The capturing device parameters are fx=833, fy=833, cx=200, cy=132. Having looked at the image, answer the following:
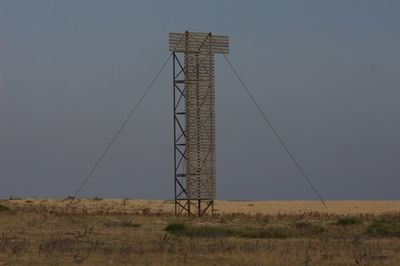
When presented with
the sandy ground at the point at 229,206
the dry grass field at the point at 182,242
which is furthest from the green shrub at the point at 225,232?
the sandy ground at the point at 229,206

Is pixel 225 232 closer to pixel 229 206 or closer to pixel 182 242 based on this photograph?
pixel 182 242

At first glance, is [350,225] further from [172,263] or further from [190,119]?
[172,263]

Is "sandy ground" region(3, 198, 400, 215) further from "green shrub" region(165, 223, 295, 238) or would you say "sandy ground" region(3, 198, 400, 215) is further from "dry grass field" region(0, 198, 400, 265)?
"green shrub" region(165, 223, 295, 238)

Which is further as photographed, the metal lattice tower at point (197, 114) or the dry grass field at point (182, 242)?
the metal lattice tower at point (197, 114)

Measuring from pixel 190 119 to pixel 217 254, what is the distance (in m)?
22.4

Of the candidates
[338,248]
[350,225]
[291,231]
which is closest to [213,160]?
[350,225]

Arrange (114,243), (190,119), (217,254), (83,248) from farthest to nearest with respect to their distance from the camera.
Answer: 1. (190,119)
2. (114,243)
3. (83,248)
4. (217,254)

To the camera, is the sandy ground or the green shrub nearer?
the green shrub

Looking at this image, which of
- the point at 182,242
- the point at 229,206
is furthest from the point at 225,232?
the point at 229,206

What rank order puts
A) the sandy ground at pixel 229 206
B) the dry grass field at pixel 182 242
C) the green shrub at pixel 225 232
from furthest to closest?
the sandy ground at pixel 229 206 < the green shrub at pixel 225 232 < the dry grass field at pixel 182 242

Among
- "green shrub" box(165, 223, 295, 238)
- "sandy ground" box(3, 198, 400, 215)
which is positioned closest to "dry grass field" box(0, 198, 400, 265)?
"green shrub" box(165, 223, 295, 238)

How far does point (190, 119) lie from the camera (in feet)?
143

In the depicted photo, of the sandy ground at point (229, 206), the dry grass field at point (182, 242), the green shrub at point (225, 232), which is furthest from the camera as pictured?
the sandy ground at point (229, 206)

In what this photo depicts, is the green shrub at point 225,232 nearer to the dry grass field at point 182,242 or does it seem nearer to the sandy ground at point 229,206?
the dry grass field at point 182,242
